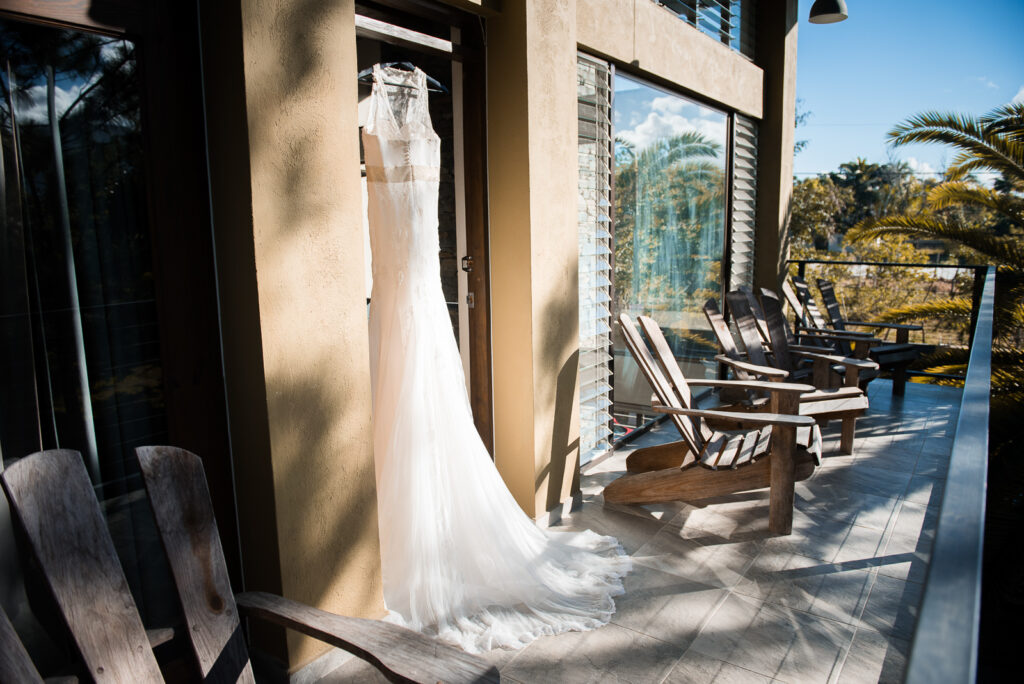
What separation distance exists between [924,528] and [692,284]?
2.88 m

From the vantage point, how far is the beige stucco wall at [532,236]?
3291 mm

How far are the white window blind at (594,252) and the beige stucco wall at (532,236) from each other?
529 mm

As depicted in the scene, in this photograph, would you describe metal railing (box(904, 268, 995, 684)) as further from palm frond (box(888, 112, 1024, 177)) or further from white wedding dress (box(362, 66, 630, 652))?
palm frond (box(888, 112, 1024, 177))

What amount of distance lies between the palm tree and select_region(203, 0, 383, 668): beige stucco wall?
4589 mm

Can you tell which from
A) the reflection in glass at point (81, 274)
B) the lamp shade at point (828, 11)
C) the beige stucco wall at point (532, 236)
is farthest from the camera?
the lamp shade at point (828, 11)

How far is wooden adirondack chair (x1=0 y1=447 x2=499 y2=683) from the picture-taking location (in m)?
1.42

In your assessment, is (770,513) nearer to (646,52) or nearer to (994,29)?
(646,52)

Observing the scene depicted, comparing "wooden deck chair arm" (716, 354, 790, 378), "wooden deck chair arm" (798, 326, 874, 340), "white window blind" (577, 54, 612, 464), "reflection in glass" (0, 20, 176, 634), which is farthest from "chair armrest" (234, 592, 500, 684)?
"wooden deck chair arm" (798, 326, 874, 340)

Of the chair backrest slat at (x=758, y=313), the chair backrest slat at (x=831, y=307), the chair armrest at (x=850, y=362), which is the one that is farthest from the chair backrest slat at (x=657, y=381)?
the chair backrest slat at (x=831, y=307)

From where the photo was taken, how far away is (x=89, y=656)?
4.69ft

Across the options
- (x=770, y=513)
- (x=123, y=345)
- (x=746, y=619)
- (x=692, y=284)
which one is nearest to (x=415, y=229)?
(x=123, y=345)

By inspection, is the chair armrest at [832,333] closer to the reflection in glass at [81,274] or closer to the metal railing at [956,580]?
the metal railing at [956,580]

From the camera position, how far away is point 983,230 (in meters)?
6.57

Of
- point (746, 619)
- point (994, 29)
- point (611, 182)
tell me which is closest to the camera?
point (746, 619)
